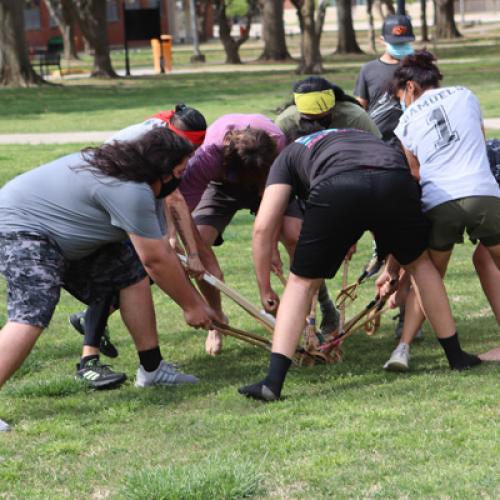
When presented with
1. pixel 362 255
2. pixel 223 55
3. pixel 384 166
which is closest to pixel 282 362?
pixel 384 166

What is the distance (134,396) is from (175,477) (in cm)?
158

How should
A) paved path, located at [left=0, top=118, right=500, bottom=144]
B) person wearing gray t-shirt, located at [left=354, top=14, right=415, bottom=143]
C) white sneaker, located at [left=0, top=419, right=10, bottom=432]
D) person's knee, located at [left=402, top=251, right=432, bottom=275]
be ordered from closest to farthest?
white sneaker, located at [left=0, top=419, right=10, bottom=432] < person's knee, located at [left=402, top=251, right=432, bottom=275] < person wearing gray t-shirt, located at [left=354, top=14, right=415, bottom=143] < paved path, located at [left=0, top=118, right=500, bottom=144]

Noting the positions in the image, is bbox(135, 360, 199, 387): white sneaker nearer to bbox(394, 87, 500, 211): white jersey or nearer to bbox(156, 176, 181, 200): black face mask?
bbox(156, 176, 181, 200): black face mask

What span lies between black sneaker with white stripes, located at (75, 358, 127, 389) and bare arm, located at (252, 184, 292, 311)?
36.7 inches

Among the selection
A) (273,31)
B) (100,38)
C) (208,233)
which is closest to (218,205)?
(208,233)

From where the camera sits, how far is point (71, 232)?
208 inches

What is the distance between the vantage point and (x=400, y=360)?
19.4ft

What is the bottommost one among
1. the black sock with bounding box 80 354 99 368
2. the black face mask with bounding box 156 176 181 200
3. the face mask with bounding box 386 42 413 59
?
the black sock with bounding box 80 354 99 368

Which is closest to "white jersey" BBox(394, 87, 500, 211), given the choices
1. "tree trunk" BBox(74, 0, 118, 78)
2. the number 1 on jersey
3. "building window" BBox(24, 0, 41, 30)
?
the number 1 on jersey

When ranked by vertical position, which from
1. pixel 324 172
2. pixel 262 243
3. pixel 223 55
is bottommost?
pixel 223 55

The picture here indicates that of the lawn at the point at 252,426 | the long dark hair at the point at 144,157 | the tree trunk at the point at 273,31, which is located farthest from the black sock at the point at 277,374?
the tree trunk at the point at 273,31

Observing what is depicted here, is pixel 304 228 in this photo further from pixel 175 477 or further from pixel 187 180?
pixel 175 477

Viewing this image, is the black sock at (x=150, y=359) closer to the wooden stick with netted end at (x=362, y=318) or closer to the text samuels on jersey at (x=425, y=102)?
the wooden stick with netted end at (x=362, y=318)

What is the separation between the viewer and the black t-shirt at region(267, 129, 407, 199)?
533cm
